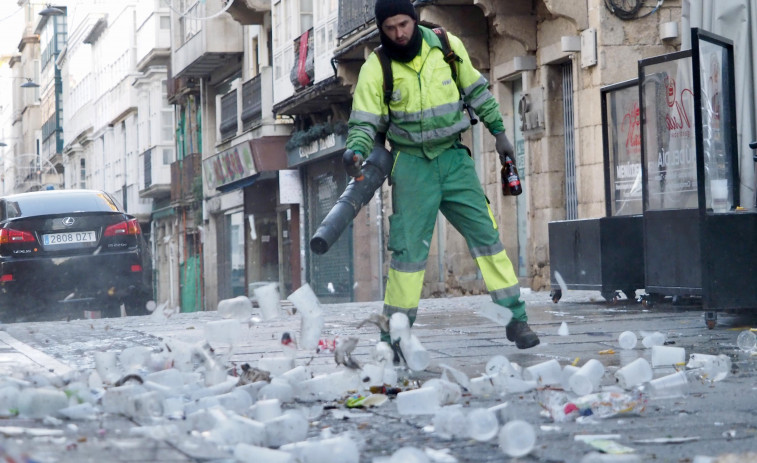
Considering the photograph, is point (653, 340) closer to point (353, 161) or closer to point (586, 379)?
point (353, 161)

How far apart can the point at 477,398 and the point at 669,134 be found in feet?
17.9

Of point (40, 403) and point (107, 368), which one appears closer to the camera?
point (40, 403)

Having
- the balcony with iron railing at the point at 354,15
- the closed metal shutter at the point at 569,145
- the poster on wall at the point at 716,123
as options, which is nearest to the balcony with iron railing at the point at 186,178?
the balcony with iron railing at the point at 354,15

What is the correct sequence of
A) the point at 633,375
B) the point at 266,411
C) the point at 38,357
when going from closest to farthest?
the point at 266,411 < the point at 633,375 < the point at 38,357

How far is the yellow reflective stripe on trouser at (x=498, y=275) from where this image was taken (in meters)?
6.61

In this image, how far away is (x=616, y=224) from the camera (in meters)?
11.4

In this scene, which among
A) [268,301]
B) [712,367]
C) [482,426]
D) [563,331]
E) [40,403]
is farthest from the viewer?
[563,331]

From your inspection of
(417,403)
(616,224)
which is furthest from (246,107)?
(417,403)

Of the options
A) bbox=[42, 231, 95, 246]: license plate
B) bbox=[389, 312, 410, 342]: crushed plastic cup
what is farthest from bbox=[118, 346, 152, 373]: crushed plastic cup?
bbox=[42, 231, 95, 246]: license plate

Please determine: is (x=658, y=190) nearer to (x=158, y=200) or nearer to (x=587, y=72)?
(x=587, y=72)

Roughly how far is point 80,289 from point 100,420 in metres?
10.4

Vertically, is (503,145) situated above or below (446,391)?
above

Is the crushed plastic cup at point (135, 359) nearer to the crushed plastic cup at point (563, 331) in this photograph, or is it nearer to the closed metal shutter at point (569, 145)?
the crushed plastic cup at point (563, 331)

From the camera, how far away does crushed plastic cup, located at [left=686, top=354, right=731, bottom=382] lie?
550 centimetres
